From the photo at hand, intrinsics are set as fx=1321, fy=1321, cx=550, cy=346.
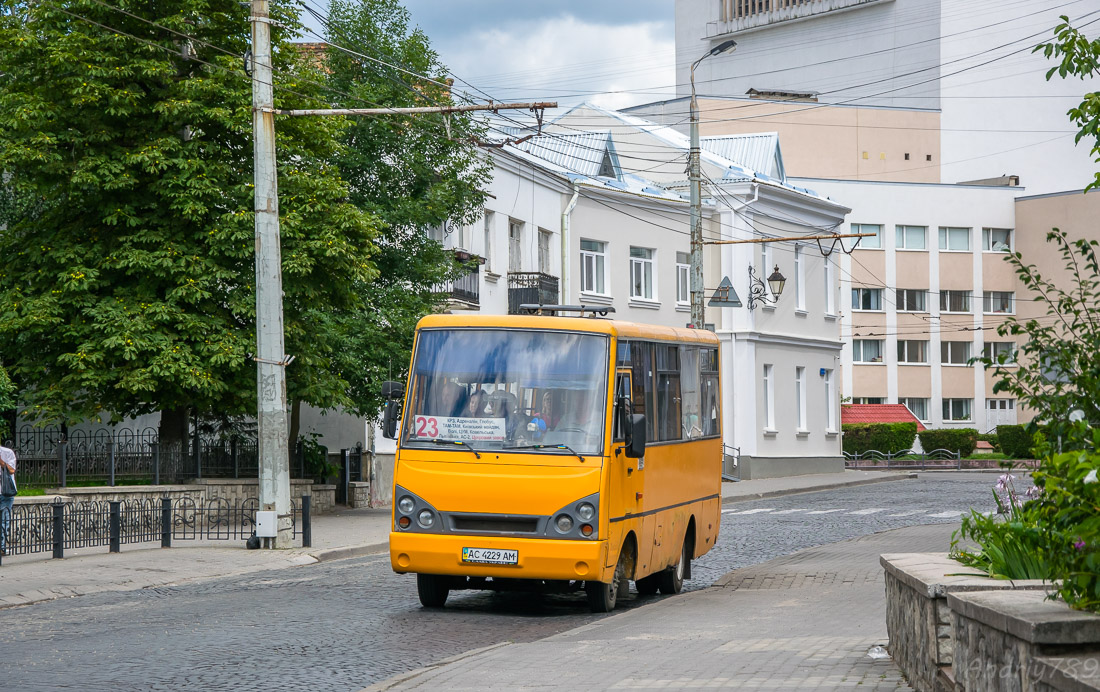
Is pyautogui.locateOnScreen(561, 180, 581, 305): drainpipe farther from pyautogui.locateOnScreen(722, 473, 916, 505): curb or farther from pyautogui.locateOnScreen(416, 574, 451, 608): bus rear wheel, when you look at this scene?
pyautogui.locateOnScreen(416, 574, 451, 608): bus rear wheel

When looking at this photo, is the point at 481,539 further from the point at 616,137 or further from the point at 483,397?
the point at 616,137

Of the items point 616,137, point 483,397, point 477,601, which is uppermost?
point 616,137

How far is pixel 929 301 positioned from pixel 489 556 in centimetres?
6953

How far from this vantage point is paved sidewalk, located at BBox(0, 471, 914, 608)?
14.9 m

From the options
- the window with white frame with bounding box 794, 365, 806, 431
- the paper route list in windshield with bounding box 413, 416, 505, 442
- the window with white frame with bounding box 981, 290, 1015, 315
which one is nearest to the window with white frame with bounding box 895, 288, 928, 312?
the window with white frame with bounding box 981, 290, 1015, 315

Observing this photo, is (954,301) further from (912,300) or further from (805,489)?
(805,489)

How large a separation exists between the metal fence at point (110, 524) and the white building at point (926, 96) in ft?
193

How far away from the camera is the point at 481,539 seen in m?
11.9

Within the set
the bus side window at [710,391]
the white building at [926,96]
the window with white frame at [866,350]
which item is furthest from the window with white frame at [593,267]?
the window with white frame at [866,350]

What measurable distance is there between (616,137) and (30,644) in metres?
40.5

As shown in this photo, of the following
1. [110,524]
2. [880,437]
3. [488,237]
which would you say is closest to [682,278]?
[488,237]

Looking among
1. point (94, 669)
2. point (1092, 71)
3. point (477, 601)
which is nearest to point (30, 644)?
point (94, 669)

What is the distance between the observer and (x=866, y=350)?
77.6 m

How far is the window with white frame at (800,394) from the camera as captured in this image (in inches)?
1900
